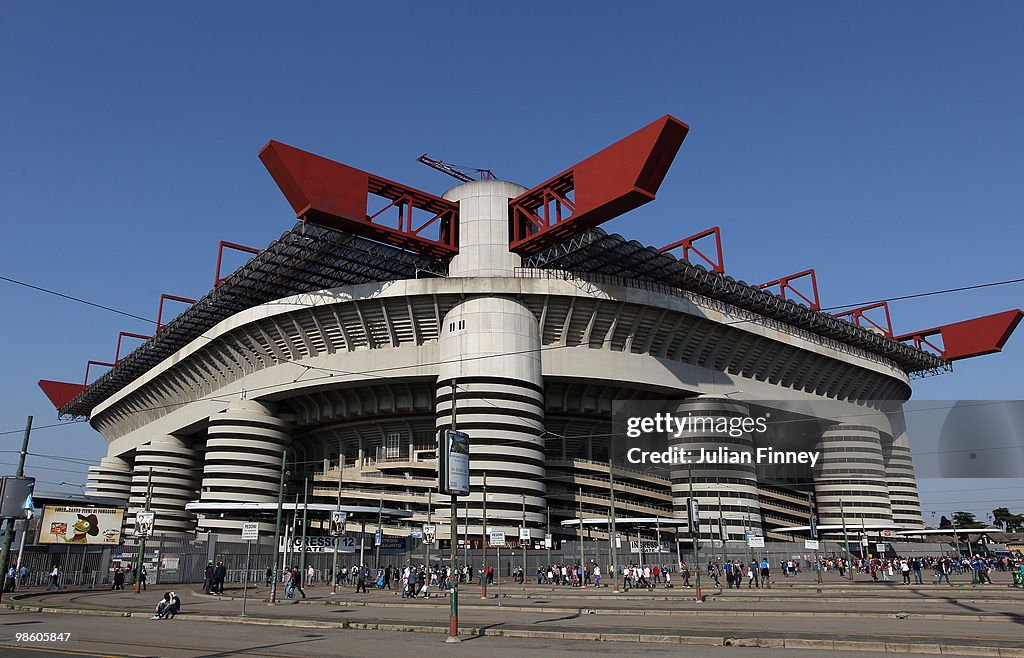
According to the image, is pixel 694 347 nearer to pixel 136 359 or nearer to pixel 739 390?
pixel 739 390

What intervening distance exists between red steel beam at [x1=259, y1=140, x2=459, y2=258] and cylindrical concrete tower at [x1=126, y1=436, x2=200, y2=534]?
148 ft

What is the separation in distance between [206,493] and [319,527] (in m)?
11.9

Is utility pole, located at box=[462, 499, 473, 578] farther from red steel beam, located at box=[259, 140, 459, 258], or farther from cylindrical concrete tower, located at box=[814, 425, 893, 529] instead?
cylindrical concrete tower, located at box=[814, 425, 893, 529]

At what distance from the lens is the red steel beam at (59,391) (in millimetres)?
118688

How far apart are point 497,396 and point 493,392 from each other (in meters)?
0.51

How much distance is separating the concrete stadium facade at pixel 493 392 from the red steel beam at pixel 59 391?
3617 centimetres

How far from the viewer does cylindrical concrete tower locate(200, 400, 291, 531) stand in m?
69.7

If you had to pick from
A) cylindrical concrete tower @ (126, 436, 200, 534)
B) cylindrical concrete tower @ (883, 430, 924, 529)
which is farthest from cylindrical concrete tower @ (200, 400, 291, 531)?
cylindrical concrete tower @ (883, 430, 924, 529)

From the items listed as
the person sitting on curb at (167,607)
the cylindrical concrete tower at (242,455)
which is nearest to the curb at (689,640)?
the person sitting on curb at (167,607)

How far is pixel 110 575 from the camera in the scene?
5484 cm

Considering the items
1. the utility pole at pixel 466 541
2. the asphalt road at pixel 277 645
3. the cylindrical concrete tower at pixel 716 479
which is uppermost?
the cylindrical concrete tower at pixel 716 479

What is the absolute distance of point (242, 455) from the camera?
2771 inches

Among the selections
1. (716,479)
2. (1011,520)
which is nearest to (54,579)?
(716,479)

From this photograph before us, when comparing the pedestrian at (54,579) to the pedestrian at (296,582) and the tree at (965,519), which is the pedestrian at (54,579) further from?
the tree at (965,519)
